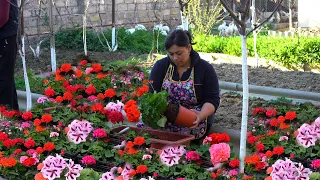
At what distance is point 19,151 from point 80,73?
90.7 inches

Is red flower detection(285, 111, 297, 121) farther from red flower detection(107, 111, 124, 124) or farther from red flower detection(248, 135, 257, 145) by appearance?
red flower detection(107, 111, 124, 124)

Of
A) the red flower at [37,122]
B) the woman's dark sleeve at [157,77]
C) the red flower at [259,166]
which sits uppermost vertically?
the woman's dark sleeve at [157,77]

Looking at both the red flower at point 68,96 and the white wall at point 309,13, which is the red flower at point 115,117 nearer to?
the red flower at point 68,96

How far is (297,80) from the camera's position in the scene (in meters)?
7.46

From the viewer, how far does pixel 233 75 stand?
801cm

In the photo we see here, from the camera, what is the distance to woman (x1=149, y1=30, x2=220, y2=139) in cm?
428

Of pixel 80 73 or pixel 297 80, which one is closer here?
pixel 80 73

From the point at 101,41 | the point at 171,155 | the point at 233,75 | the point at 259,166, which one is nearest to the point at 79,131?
the point at 171,155

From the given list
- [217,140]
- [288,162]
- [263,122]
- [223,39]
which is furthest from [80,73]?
[223,39]

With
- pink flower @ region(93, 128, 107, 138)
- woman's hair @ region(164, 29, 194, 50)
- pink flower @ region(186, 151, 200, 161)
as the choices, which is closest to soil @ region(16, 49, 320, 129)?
woman's hair @ region(164, 29, 194, 50)

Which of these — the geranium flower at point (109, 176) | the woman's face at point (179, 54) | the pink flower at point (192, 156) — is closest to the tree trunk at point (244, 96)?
the pink flower at point (192, 156)

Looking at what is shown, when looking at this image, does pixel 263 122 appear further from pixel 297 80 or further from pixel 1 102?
pixel 297 80

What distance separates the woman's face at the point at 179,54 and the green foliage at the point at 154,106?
50 cm

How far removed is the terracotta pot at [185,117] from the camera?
3.95m
